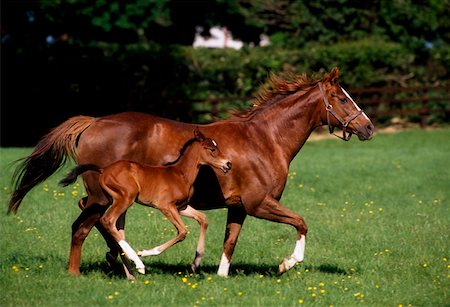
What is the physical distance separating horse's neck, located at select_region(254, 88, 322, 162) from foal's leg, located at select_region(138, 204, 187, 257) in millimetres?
1712

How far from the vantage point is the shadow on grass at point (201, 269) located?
10.4 m

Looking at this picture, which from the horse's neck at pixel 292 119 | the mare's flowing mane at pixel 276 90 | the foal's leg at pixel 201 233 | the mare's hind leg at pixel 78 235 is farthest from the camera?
the mare's flowing mane at pixel 276 90

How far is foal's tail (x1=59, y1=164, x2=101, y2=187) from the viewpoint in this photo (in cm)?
934

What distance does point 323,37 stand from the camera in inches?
1414

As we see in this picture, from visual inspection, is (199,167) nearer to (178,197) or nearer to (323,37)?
(178,197)

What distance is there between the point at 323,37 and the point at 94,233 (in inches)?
957

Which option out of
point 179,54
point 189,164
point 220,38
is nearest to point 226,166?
point 189,164

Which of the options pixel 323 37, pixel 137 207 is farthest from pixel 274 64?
pixel 137 207

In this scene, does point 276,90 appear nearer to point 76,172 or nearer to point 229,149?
point 229,149

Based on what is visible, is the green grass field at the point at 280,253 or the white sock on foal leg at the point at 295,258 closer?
the green grass field at the point at 280,253

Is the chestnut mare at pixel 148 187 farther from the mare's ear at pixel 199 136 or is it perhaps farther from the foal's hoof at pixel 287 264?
the foal's hoof at pixel 287 264

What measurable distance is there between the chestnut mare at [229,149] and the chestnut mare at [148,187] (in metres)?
0.34

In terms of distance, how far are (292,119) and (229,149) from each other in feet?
3.11

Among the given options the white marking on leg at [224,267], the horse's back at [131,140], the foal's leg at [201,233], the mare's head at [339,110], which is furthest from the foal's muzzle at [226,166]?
the mare's head at [339,110]
